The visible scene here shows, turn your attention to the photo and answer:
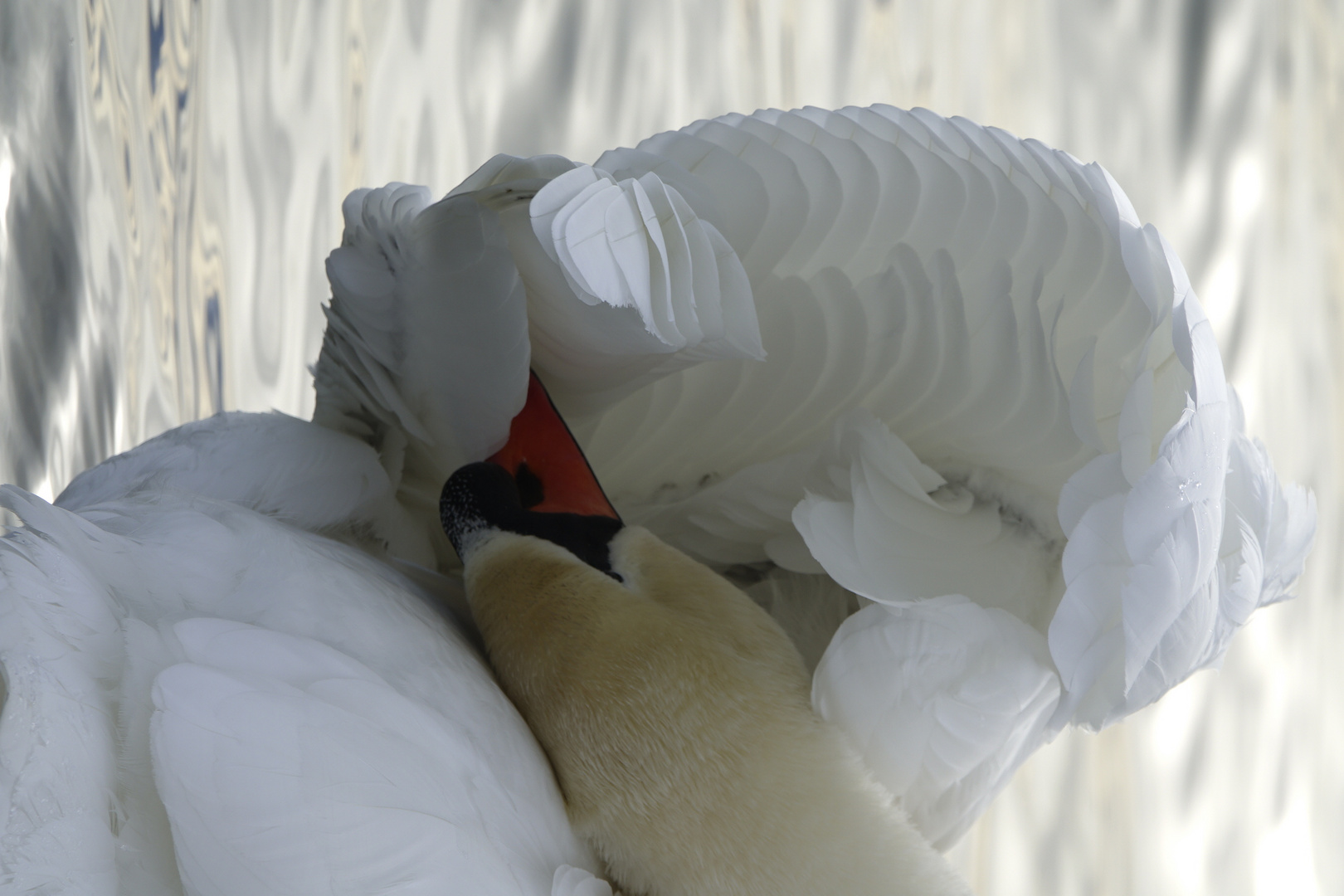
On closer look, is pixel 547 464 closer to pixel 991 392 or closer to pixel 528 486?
pixel 528 486

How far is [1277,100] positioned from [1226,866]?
39cm

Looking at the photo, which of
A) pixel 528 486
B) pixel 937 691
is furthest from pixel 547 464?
pixel 937 691

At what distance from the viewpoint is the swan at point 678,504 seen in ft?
0.58

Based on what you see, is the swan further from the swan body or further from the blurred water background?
the blurred water background

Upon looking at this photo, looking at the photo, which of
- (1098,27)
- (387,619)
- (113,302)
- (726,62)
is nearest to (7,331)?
(113,302)

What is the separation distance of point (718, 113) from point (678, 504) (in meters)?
0.24

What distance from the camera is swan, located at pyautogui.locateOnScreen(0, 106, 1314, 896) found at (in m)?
0.18

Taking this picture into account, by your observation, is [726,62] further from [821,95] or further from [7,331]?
[7,331]

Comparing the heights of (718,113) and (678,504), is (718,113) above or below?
above

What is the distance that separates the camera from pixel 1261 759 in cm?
54

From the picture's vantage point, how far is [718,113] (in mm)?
509

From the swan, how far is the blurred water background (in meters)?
0.15

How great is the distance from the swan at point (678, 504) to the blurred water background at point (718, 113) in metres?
0.15

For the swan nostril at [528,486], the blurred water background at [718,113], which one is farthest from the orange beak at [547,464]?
the blurred water background at [718,113]
